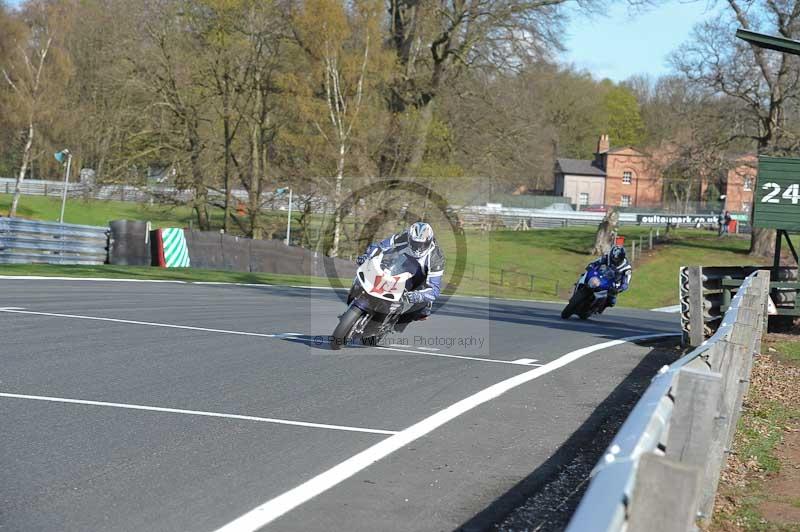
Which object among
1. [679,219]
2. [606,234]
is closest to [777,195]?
[606,234]

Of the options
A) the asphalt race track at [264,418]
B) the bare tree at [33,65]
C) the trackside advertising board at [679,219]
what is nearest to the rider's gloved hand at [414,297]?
the asphalt race track at [264,418]

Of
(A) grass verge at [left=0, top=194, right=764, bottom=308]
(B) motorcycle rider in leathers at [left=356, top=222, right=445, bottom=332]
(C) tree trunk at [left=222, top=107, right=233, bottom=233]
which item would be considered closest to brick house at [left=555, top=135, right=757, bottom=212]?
(A) grass verge at [left=0, top=194, right=764, bottom=308]

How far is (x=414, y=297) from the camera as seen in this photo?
37.2ft

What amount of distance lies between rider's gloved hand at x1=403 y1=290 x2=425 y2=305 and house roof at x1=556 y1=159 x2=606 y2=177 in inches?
3909

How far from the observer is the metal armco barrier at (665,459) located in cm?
291

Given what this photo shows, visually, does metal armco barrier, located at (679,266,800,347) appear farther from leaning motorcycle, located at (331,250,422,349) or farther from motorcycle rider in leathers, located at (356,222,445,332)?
leaning motorcycle, located at (331,250,422,349)

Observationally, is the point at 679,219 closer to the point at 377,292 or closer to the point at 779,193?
the point at 779,193

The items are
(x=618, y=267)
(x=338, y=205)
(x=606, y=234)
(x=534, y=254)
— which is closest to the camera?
(x=618, y=267)

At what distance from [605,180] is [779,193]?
9397 cm

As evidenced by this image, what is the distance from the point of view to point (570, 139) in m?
115

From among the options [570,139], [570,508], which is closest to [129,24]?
[570,508]

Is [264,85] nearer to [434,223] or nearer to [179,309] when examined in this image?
[434,223]

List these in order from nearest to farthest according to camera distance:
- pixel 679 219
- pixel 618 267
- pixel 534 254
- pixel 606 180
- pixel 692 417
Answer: pixel 692 417
pixel 618 267
pixel 534 254
pixel 679 219
pixel 606 180

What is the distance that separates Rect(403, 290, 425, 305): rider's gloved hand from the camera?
11.3 m
